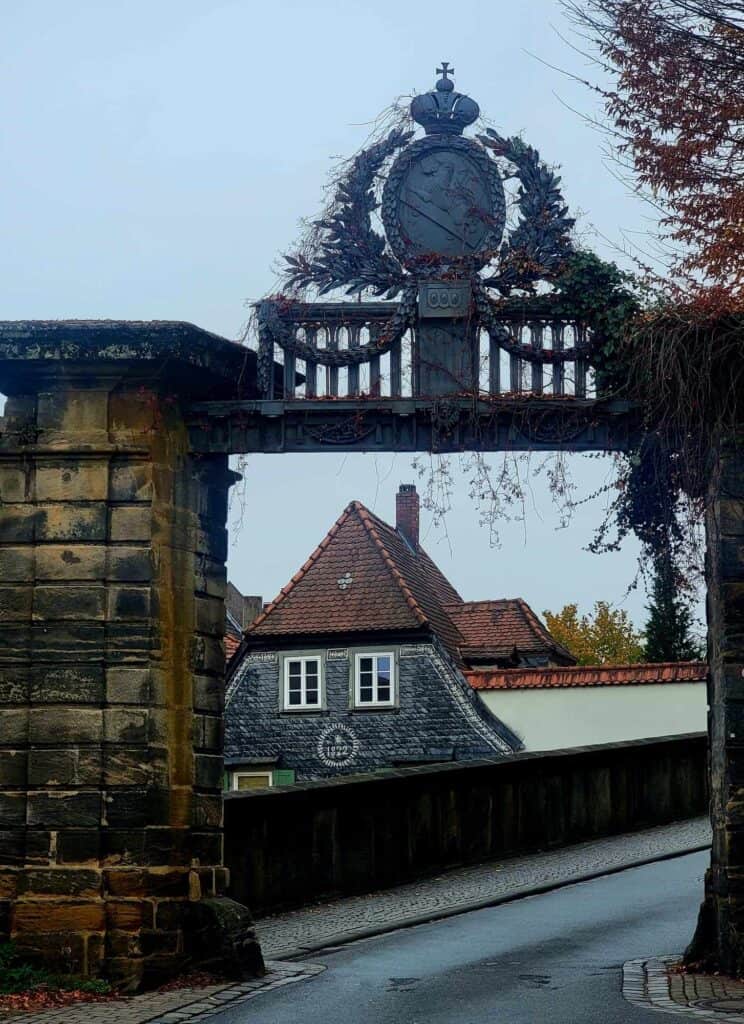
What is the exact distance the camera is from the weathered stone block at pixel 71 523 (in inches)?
506

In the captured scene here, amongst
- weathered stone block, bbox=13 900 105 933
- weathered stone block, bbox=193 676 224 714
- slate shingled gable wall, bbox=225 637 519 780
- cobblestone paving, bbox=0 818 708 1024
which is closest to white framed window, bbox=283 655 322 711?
slate shingled gable wall, bbox=225 637 519 780

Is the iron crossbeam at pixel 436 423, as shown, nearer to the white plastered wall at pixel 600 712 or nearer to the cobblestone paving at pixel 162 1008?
the cobblestone paving at pixel 162 1008

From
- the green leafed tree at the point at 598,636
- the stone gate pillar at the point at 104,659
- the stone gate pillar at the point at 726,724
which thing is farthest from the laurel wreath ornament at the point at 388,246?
the green leafed tree at the point at 598,636

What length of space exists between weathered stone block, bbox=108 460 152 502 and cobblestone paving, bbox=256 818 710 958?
4.17 metres

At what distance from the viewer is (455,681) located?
39.9 metres

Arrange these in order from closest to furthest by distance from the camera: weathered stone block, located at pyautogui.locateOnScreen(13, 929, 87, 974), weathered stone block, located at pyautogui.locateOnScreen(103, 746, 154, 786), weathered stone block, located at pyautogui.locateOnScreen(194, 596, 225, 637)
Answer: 1. weathered stone block, located at pyautogui.locateOnScreen(13, 929, 87, 974)
2. weathered stone block, located at pyautogui.locateOnScreen(103, 746, 154, 786)
3. weathered stone block, located at pyautogui.locateOnScreen(194, 596, 225, 637)

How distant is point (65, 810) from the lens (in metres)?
12.6

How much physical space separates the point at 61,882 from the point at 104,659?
5.13ft

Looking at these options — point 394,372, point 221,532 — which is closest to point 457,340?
point 394,372

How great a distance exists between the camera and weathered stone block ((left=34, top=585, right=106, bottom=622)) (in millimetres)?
12789

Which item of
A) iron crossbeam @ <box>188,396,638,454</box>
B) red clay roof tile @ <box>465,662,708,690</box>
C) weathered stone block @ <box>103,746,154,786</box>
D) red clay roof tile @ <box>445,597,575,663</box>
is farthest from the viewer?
red clay roof tile @ <box>445,597,575,663</box>

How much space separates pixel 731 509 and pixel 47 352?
4.95m

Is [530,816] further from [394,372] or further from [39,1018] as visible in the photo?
[39,1018]

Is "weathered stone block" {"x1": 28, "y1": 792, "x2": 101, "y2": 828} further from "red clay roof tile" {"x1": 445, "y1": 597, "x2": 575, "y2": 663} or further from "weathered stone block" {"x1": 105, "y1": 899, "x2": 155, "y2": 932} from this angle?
"red clay roof tile" {"x1": 445, "y1": 597, "x2": 575, "y2": 663}
